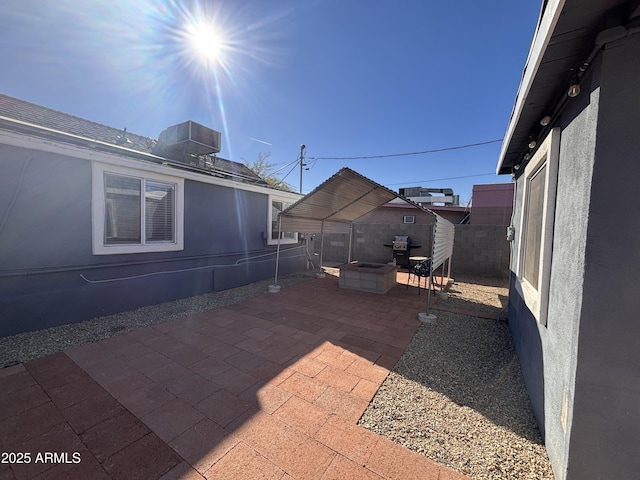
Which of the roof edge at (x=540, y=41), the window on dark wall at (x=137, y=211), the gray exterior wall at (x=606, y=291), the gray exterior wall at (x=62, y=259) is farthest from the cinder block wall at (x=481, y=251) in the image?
the window on dark wall at (x=137, y=211)

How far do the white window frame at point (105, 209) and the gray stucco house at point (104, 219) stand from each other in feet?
0.05

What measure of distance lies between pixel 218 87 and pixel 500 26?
282 inches

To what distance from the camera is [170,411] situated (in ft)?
7.60

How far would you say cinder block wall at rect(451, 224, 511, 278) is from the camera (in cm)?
868

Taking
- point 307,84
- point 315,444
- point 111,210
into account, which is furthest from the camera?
point 307,84

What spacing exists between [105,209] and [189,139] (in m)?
2.58

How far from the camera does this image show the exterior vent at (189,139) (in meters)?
6.28

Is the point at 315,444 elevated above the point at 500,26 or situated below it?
below

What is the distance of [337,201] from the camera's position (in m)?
6.72

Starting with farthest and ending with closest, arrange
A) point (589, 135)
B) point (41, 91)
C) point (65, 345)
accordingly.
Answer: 1. point (41, 91)
2. point (65, 345)
3. point (589, 135)

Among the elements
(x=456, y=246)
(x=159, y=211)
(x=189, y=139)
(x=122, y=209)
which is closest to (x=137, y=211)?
(x=122, y=209)

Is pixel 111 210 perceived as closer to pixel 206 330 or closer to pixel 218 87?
pixel 206 330

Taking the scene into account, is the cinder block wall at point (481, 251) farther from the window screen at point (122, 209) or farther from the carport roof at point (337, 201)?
the window screen at point (122, 209)

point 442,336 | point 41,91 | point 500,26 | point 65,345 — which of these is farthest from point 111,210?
point 500,26
